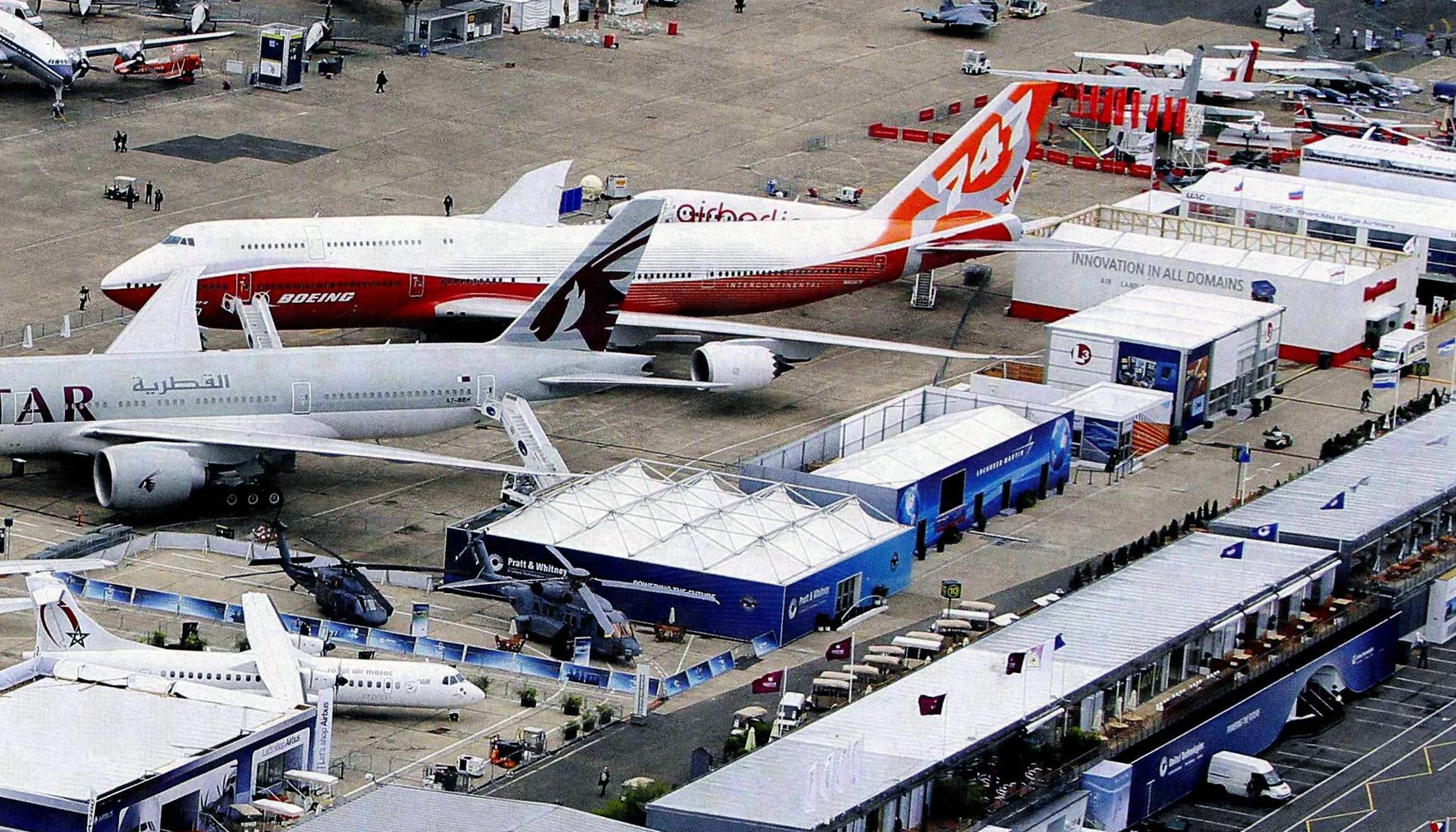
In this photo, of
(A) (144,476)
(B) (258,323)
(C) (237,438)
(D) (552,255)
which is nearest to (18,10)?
(D) (552,255)

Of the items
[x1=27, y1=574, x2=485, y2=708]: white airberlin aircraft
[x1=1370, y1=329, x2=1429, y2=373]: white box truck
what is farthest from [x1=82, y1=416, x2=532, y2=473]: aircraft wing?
[x1=1370, y1=329, x2=1429, y2=373]: white box truck

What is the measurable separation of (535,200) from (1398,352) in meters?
39.3

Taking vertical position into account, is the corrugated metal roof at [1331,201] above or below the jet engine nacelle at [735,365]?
above

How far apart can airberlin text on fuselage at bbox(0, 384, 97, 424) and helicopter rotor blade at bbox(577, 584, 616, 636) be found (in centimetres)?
2006

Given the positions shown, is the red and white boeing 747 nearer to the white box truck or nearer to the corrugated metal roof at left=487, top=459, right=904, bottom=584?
the white box truck

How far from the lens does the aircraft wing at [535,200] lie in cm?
12281

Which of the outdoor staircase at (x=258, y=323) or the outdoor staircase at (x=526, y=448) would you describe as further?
the outdoor staircase at (x=258, y=323)

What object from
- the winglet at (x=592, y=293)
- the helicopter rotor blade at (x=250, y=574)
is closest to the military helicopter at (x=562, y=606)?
the helicopter rotor blade at (x=250, y=574)

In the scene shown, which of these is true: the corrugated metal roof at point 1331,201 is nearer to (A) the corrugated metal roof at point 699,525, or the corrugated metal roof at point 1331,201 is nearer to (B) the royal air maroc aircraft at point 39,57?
(A) the corrugated metal roof at point 699,525

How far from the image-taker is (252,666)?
7856cm

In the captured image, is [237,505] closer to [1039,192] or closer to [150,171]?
[150,171]

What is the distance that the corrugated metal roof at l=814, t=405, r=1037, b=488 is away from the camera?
98125mm

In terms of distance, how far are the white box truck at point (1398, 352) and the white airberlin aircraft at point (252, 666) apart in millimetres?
54855

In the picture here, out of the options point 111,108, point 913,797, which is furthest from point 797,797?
point 111,108
